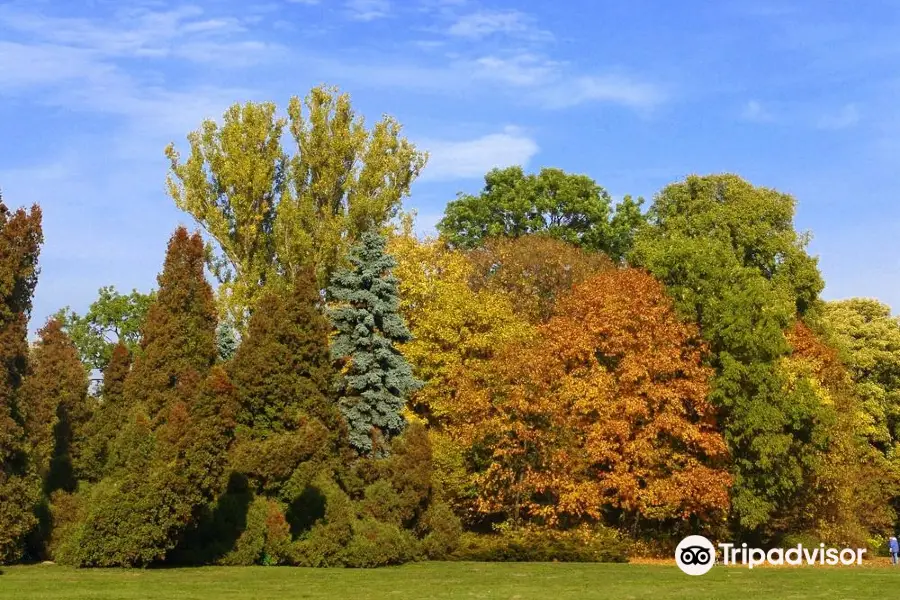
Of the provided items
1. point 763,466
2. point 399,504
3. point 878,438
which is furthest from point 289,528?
point 878,438

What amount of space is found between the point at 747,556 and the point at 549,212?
95.7 feet

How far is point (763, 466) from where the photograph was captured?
4025 centimetres

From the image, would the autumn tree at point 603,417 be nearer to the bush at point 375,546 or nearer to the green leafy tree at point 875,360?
the bush at point 375,546

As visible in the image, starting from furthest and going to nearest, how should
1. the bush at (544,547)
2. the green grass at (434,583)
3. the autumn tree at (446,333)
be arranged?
the autumn tree at (446,333)
the bush at (544,547)
the green grass at (434,583)

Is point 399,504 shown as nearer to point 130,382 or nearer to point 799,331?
point 130,382

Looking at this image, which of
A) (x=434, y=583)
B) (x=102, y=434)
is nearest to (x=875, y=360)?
(x=434, y=583)

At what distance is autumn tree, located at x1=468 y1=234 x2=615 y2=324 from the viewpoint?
2078 inches

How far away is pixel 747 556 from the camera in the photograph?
43156mm

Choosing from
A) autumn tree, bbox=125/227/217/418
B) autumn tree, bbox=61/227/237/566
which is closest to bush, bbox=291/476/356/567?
autumn tree, bbox=61/227/237/566

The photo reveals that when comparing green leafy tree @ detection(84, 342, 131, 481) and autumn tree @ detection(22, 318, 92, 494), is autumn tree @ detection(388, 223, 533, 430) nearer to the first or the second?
green leafy tree @ detection(84, 342, 131, 481)

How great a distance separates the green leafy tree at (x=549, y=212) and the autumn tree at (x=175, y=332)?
32253mm

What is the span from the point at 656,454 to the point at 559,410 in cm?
376

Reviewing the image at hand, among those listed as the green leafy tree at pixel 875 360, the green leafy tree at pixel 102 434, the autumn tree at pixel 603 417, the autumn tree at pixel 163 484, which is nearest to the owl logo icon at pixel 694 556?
the autumn tree at pixel 603 417

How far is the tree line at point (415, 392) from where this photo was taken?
101 feet
